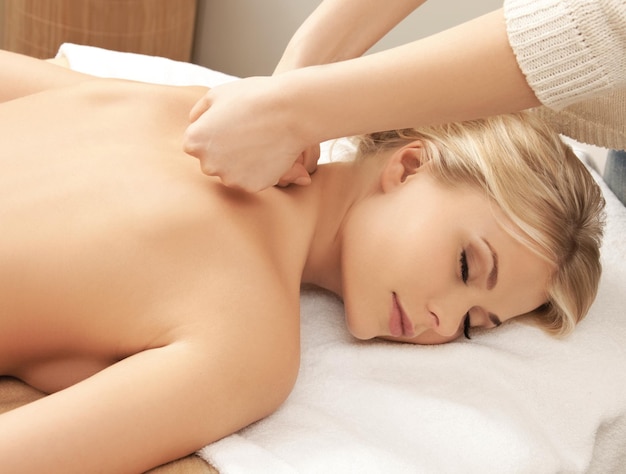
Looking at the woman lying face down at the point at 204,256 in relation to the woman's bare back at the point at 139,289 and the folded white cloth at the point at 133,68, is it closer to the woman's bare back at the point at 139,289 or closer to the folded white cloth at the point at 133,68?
the woman's bare back at the point at 139,289

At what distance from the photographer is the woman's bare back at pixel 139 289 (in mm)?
1142

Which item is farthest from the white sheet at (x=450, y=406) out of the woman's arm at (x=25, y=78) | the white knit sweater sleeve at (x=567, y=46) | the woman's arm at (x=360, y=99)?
the woman's arm at (x=25, y=78)

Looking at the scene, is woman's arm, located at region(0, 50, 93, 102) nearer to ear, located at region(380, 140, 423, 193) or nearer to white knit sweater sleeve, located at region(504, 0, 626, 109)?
ear, located at region(380, 140, 423, 193)

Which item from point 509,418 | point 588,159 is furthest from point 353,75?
point 588,159

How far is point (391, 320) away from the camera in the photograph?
1412mm

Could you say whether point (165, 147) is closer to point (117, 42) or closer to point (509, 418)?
point (509, 418)

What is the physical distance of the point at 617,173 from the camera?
1850mm

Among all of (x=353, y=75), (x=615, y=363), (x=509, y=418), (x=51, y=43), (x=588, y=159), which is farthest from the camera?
(x=51, y=43)

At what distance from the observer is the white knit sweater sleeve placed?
3.69 feet

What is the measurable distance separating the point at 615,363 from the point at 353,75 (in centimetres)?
67

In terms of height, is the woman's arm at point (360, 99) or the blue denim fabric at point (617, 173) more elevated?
the woman's arm at point (360, 99)

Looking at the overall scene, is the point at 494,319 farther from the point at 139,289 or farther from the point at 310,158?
the point at 139,289

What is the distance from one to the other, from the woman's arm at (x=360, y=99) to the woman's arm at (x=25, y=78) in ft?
1.54

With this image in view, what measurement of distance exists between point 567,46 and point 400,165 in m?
0.43
